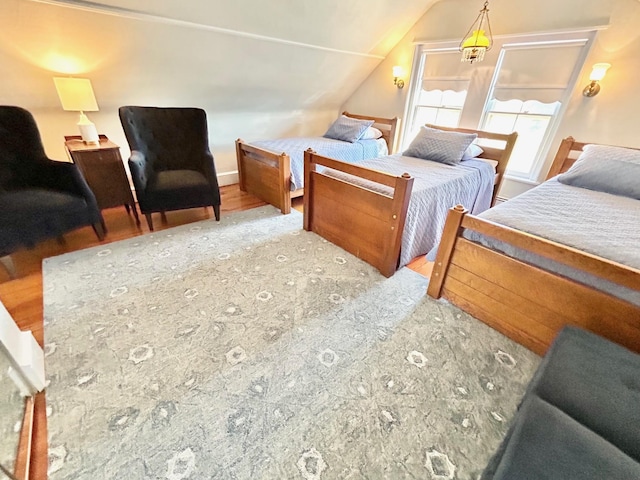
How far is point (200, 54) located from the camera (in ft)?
8.89

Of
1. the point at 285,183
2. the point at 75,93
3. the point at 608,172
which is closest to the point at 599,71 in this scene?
the point at 608,172

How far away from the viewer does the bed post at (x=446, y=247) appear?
1.55 meters

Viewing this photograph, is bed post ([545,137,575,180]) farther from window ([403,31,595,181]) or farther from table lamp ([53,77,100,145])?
table lamp ([53,77,100,145])

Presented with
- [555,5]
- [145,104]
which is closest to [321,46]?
[145,104]

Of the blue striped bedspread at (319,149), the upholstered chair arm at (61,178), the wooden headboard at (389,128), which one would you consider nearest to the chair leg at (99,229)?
the upholstered chair arm at (61,178)

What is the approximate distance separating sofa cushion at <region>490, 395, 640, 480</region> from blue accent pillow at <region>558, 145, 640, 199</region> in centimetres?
202

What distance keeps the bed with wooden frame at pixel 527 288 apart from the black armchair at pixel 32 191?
8.23 ft

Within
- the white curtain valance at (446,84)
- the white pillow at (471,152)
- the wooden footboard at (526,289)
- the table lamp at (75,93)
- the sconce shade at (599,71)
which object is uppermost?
the sconce shade at (599,71)

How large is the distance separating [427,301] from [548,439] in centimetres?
112

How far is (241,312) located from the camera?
1679mm

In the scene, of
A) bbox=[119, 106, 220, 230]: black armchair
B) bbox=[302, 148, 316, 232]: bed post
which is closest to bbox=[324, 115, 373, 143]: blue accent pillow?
bbox=[302, 148, 316, 232]: bed post

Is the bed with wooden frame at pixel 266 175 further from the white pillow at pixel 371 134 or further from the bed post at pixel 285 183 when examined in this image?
the white pillow at pixel 371 134

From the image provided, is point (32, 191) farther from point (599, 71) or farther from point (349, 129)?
point (599, 71)

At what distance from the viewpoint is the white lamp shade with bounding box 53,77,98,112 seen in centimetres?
218
